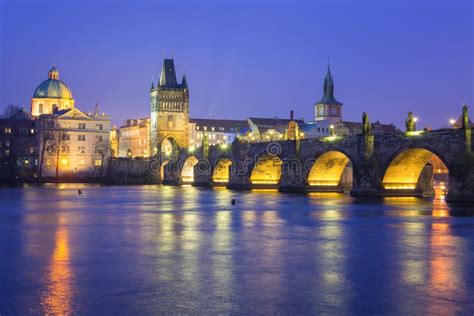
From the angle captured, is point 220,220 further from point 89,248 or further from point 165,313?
point 165,313

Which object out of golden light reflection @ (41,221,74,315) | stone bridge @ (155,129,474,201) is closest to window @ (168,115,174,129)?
stone bridge @ (155,129,474,201)

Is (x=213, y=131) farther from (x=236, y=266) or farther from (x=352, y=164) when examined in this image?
(x=236, y=266)

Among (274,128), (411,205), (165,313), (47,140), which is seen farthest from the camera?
(274,128)

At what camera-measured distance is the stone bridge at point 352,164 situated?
141ft

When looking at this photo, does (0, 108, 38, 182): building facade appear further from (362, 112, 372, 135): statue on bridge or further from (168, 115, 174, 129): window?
(362, 112, 372, 135): statue on bridge

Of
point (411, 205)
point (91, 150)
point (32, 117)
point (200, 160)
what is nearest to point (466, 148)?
point (411, 205)

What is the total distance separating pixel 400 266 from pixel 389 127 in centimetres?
14169

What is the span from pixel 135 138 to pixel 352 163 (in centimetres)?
10986

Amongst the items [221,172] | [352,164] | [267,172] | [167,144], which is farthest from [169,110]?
[352,164]

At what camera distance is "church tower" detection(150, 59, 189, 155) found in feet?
422

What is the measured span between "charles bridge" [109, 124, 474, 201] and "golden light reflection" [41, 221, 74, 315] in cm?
3022

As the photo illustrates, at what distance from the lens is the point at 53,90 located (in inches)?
4998

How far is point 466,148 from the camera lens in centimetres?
4216

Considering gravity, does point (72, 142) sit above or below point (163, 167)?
above
